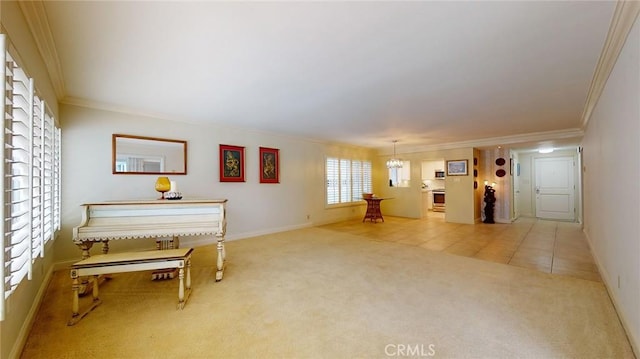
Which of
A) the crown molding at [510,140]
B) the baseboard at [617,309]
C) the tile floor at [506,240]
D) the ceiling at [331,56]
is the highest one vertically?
the ceiling at [331,56]

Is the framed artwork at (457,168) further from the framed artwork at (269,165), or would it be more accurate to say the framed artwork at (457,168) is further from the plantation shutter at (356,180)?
the framed artwork at (269,165)

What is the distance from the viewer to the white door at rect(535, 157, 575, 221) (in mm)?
7461

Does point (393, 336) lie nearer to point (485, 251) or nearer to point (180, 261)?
point (180, 261)

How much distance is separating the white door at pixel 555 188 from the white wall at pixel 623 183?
20.0 feet

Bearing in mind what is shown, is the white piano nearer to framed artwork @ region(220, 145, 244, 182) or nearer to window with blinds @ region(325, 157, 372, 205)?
framed artwork @ region(220, 145, 244, 182)

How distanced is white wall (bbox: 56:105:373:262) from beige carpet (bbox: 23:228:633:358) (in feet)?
4.11

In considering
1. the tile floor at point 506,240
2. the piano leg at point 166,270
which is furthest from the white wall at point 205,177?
the tile floor at point 506,240

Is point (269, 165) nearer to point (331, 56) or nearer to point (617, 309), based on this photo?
point (331, 56)

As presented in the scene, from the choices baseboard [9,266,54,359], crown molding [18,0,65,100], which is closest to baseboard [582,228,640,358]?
baseboard [9,266,54,359]

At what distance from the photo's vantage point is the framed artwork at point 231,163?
5.04 metres

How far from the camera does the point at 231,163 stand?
17.0ft

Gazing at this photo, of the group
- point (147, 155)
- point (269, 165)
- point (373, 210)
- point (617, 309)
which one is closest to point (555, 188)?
point (373, 210)

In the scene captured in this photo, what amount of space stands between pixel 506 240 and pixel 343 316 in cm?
450

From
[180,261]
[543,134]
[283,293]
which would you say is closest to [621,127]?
[283,293]
